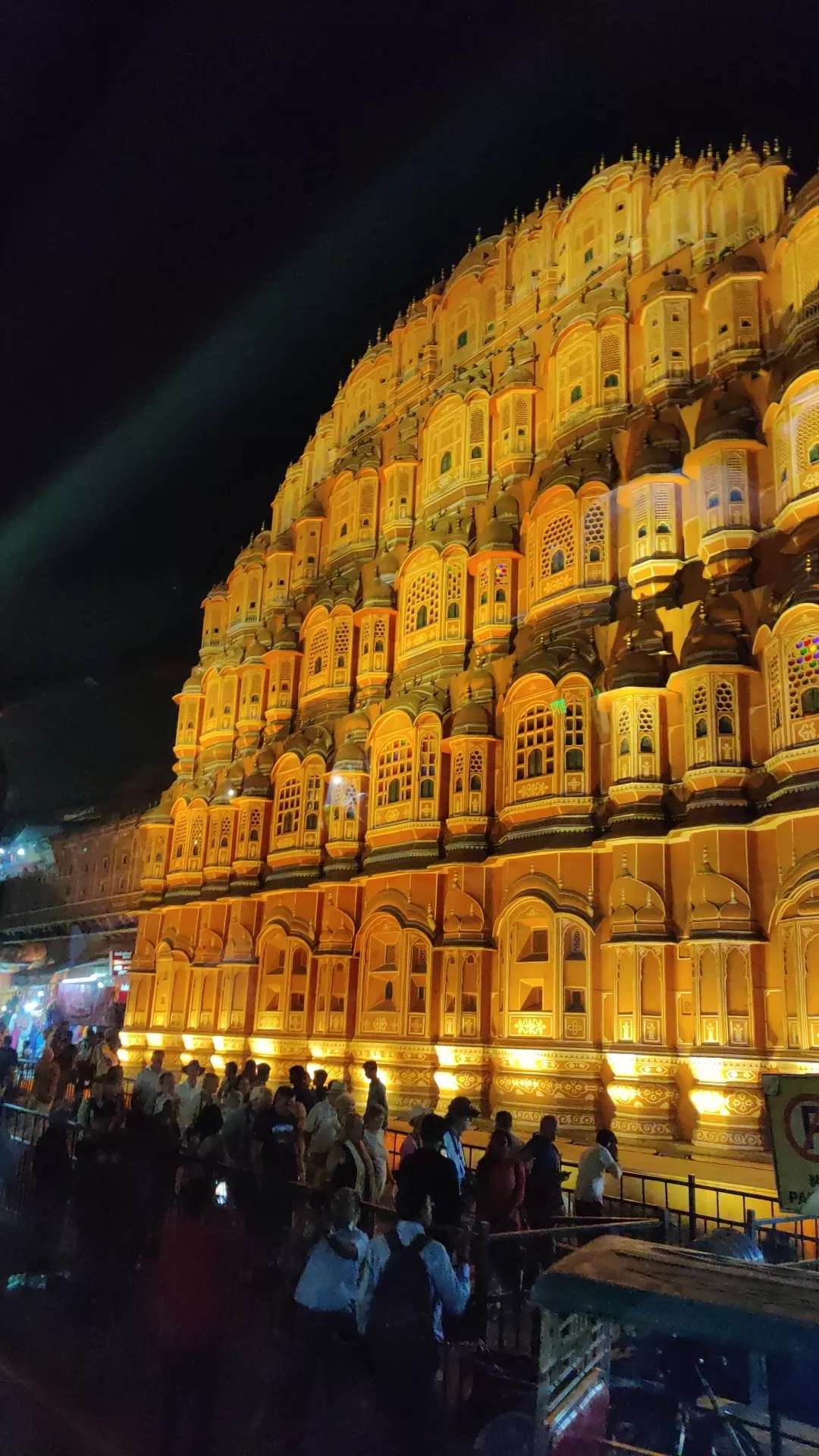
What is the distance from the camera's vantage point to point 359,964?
2252 cm

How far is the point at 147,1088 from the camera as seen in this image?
45.6 ft

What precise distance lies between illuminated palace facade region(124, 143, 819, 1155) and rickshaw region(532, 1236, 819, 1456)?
9.78m

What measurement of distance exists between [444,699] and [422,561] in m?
4.61

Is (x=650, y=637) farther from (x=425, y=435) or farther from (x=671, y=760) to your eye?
(x=425, y=435)

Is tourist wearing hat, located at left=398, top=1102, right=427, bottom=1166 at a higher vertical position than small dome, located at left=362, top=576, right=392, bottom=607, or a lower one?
lower

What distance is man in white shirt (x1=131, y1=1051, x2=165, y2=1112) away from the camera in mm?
13469

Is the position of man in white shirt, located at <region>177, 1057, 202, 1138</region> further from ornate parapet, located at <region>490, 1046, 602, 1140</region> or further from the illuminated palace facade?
the illuminated palace facade

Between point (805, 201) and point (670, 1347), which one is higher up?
point (805, 201)

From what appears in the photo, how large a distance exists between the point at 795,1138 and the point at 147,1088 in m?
9.54

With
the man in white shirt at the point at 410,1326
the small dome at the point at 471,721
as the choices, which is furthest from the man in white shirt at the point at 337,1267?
the small dome at the point at 471,721

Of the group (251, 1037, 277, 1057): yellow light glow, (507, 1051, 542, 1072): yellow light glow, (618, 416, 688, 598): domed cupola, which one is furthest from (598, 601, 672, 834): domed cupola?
(251, 1037, 277, 1057): yellow light glow

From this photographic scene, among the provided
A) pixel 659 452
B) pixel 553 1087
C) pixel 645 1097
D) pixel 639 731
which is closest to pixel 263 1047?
pixel 553 1087

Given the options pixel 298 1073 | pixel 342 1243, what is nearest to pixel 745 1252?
pixel 342 1243

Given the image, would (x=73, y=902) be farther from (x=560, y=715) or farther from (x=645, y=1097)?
(x=645, y=1097)
